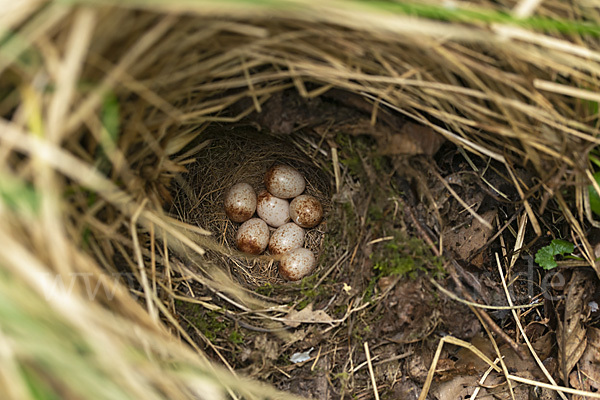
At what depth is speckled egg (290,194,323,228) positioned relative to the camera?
2.02m

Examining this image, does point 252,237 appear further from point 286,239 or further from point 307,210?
point 307,210

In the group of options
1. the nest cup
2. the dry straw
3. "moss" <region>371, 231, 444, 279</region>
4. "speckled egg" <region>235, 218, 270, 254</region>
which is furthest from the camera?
"speckled egg" <region>235, 218, 270, 254</region>

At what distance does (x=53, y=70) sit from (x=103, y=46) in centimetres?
12

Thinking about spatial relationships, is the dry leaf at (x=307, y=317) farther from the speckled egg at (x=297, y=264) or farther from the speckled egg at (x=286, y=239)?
the speckled egg at (x=286, y=239)

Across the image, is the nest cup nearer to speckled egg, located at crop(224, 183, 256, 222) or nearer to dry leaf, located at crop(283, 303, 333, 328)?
speckled egg, located at crop(224, 183, 256, 222)

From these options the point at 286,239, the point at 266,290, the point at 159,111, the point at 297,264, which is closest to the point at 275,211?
the point at 286,239

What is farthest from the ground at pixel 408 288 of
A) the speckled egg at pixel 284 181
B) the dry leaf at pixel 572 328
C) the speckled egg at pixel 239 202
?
the speckled egg at pixel 239 202

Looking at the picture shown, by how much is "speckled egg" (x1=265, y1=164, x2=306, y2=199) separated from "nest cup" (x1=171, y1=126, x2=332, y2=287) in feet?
0.15

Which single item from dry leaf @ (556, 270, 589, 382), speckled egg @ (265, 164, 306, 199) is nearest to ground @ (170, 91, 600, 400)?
dry leaf @ (556, 270, 589, 382)

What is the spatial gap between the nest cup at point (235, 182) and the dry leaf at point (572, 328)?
856mm

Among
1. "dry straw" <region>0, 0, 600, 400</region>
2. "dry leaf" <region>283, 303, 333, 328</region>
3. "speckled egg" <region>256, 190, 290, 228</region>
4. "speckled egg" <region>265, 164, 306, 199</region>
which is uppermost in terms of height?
"dry straw" <region>0, 0, 600, 400</region>

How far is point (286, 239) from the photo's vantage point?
6.63 feet

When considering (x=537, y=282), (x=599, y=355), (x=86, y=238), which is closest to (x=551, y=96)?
(x=537, y=282)

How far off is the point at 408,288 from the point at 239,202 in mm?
874
